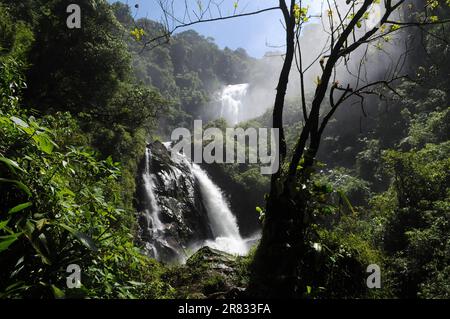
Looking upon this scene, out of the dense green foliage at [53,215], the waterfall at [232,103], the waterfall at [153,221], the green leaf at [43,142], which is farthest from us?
the waterfall at [232,103]

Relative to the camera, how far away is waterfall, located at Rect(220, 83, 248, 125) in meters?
52.5

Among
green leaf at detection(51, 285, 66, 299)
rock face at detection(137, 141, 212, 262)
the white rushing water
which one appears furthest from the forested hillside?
the white rushing water

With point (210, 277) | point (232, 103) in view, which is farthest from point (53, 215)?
point (232, 103)

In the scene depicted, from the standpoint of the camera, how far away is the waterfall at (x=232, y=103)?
5249cm

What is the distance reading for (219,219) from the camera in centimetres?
1883

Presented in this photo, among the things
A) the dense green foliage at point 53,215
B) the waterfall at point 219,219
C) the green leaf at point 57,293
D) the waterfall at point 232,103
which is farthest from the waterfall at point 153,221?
the waterfall at point 232,103

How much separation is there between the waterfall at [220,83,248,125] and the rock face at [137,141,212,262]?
3275cm

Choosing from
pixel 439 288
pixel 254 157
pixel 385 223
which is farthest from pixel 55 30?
pixel 254 157

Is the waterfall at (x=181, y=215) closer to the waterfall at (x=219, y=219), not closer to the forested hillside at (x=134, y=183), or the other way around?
the waterfall at (x=219, y=219)

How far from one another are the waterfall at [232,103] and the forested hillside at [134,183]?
18.9m

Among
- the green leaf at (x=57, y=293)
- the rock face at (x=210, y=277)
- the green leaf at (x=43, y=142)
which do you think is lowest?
the rock face at (x=210, y=277)

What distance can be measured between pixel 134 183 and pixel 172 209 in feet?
9.54

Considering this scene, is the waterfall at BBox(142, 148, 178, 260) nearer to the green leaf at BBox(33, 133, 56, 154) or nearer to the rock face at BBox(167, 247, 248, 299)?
the rock face at BBox(167, 247, 248, 299)
